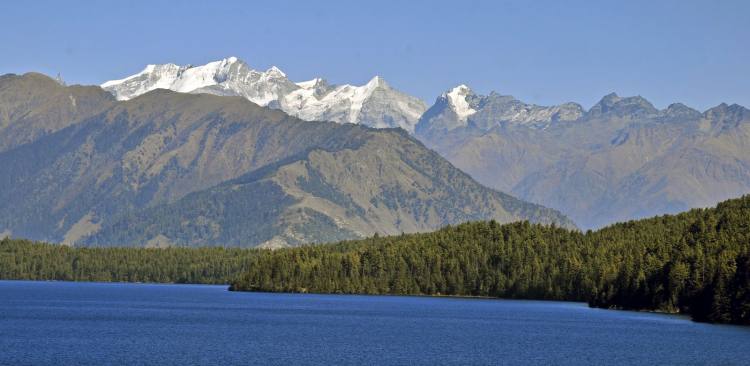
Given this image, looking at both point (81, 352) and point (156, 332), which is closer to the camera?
point (81, 352)

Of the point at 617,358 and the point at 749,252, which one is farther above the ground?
the point at 749,252

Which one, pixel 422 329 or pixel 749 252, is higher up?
pixel 749 252

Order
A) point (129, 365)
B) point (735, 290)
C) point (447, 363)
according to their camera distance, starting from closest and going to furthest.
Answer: point (129, 365) → point (447, 363) → point (735, 290)

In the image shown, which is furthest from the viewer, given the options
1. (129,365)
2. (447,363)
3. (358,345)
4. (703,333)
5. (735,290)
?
(735,290)

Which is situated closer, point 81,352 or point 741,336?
point 81,352

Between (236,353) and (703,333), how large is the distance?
6739 cm

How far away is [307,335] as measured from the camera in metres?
182

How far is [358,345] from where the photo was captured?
16562cm

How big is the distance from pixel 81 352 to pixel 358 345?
118 ft

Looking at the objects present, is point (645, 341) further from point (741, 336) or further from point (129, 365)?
point (129, 365)

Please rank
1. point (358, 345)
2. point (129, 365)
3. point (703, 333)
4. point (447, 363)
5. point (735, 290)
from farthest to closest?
point (735, 290) → point (703, 333) → point (358, 345) → point (447, 363) → point (129, 365)

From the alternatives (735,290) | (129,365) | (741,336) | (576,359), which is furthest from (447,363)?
(735,290)

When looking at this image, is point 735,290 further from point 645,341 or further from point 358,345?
point 358,345

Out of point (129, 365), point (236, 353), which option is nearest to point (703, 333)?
point (236, 353)
